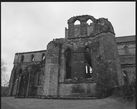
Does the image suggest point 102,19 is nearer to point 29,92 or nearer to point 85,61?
point 85,61

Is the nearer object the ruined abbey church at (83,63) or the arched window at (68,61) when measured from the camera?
the ruined abbey church at (83,63)

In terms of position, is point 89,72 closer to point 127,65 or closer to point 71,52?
point 71,52

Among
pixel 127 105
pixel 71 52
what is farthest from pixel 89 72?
pixel 127 105

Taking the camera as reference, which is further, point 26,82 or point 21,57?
point 21,57

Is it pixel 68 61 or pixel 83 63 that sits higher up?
pixel 68 61

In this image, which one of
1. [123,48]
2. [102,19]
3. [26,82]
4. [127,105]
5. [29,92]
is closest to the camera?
[127,105]

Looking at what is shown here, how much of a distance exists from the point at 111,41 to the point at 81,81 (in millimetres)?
4430

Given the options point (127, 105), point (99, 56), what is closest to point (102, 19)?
point (99, 56)

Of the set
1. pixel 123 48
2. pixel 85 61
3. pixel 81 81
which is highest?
pixel 123 48

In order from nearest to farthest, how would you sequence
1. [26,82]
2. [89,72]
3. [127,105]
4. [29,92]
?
[127,105]
[89,72]
[29,92]
[26,82]

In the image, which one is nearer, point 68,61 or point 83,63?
point 83,63

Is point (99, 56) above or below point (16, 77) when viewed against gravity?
above

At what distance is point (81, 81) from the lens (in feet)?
43.8

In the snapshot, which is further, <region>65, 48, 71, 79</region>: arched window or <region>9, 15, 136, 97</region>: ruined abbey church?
<region>65, 48, 71, 79</region>: arched window
